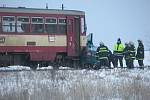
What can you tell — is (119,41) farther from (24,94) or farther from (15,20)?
(24,94)

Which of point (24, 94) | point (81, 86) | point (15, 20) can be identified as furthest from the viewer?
point (15, 20)

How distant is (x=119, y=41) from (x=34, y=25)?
509 cm

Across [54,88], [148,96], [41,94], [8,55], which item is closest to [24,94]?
[41,94]

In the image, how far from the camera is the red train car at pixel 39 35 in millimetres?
23219

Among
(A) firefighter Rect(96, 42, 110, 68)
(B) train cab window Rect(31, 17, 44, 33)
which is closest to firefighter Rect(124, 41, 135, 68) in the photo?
(A) firefighter Rect(96, 42, 110, 68)

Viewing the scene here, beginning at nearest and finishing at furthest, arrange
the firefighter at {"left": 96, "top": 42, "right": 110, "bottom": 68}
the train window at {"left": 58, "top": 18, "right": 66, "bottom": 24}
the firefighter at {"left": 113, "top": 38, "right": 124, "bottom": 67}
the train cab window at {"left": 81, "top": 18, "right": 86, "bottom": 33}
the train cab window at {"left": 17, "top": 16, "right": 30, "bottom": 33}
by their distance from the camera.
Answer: the train cab window at {"left": 17, "top": 16, "right": 30, "bottom": 33}
the firefighter at {"left": 96, "top": 42, "right": 110, "bottom": 68}
the firefighter at {"left": 113, "top": 38, "right": 124, "bottom": 67}
the train window at {"left": 58, "top": 18, "right": 66, "bottom": 24}
the train cab window at {"left": 81, "top": 18, "right": 86, "bottom": 33}

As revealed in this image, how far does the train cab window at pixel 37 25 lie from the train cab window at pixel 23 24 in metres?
0.36

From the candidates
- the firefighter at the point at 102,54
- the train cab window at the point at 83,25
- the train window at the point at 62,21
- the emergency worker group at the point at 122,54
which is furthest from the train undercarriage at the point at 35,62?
the train window at the point at 62,21

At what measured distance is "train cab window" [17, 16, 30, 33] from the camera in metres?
23.3

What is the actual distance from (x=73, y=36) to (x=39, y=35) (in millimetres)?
2139

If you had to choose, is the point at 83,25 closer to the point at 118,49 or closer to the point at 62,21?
the point at 62,21

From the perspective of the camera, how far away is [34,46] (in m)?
23.7

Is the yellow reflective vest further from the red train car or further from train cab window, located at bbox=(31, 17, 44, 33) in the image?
train cab window, located at bbox=(31, 17, 44, 33)

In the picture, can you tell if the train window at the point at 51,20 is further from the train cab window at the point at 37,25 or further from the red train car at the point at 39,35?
the train cab window at the point at 37,25
